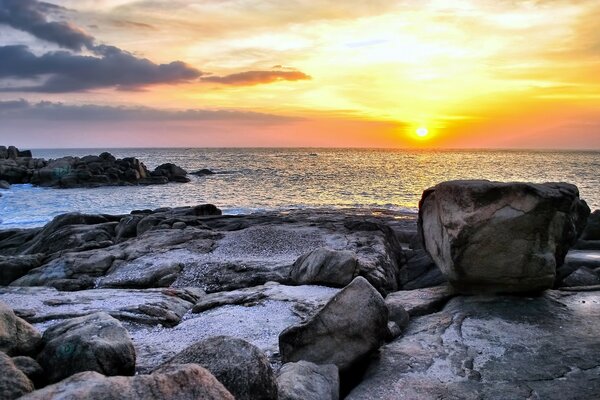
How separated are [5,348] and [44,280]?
8.27 m

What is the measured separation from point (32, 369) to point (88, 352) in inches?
22.8

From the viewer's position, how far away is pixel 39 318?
8.80 m

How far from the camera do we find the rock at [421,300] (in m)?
9.12

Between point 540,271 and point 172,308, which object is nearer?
point 540,271

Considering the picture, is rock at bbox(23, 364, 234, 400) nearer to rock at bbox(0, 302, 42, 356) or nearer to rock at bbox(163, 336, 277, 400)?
rock at bbox(163, 336, 277, 400)

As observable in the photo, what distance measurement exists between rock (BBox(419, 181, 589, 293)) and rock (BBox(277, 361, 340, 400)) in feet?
12.3

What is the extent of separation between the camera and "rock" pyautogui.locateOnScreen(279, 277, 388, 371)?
6.89 m

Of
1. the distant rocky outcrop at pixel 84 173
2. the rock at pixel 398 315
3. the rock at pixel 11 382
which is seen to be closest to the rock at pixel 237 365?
the rock at pixel 11 382

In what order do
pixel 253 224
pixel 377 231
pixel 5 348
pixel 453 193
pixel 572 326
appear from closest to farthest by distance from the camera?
pixel 5 348, pixel 572 326, pixel 453 193, pixel 377 231, pixel 253 224

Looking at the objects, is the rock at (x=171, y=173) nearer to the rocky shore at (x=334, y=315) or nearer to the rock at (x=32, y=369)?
the rocky shore at (x=334, y=315)

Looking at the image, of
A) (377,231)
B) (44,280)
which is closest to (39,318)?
(44,280)

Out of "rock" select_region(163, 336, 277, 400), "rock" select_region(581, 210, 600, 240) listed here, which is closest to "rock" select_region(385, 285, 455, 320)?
"rock" select_region(163, 336, 277, 400)

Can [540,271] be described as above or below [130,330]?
above

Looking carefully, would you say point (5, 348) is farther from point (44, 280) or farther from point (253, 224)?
point (253, 224)
